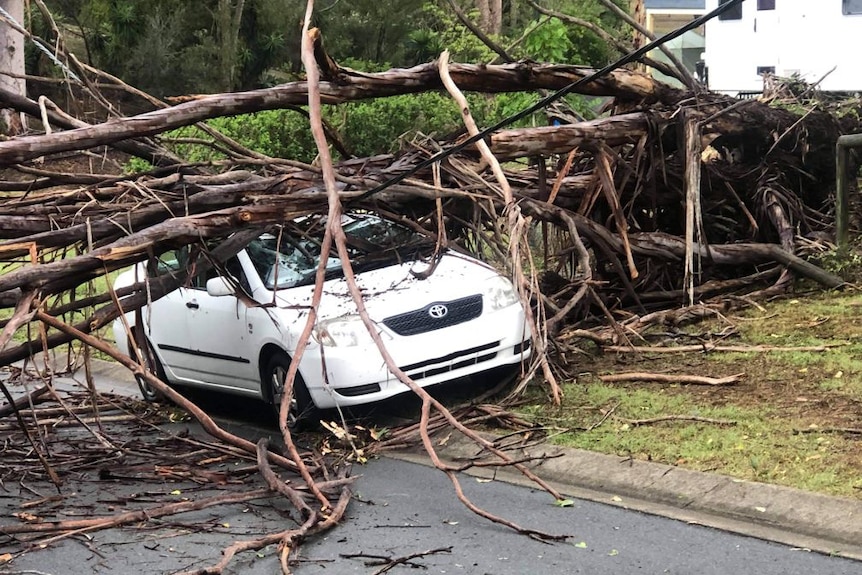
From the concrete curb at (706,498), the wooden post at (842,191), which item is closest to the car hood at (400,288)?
the concrete curb at (706,498)

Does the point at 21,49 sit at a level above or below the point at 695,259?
above

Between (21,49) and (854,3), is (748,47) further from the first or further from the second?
(21,49)

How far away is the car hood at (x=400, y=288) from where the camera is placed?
26.6 feet

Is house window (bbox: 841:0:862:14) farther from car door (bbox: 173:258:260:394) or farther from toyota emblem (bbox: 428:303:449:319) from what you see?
car door (bbox: 173:258:260:394)

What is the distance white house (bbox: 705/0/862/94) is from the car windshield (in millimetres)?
11863

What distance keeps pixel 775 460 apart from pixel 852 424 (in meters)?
0.86

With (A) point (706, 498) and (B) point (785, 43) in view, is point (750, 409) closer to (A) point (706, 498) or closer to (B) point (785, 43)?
(A) point (706, 498)

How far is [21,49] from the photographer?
20.9 meters

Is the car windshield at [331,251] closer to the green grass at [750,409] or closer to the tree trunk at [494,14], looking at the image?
the green grass at [750,409]

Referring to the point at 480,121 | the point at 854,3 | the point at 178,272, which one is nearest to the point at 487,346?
the point at 178,272

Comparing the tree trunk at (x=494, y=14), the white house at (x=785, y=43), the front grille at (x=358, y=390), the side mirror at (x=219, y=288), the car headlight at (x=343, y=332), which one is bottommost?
the front grille at (x=358, y=390)

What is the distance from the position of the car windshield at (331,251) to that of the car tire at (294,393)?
67 cm

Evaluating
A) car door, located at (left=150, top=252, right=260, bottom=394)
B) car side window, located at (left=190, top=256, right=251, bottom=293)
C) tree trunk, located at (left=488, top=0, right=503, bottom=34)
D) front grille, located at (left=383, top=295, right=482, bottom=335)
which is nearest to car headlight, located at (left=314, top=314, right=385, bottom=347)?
front grille, located at (left=383, top=295, right=482, bottom=335)

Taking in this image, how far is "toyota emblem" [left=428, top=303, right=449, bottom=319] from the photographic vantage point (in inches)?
320
